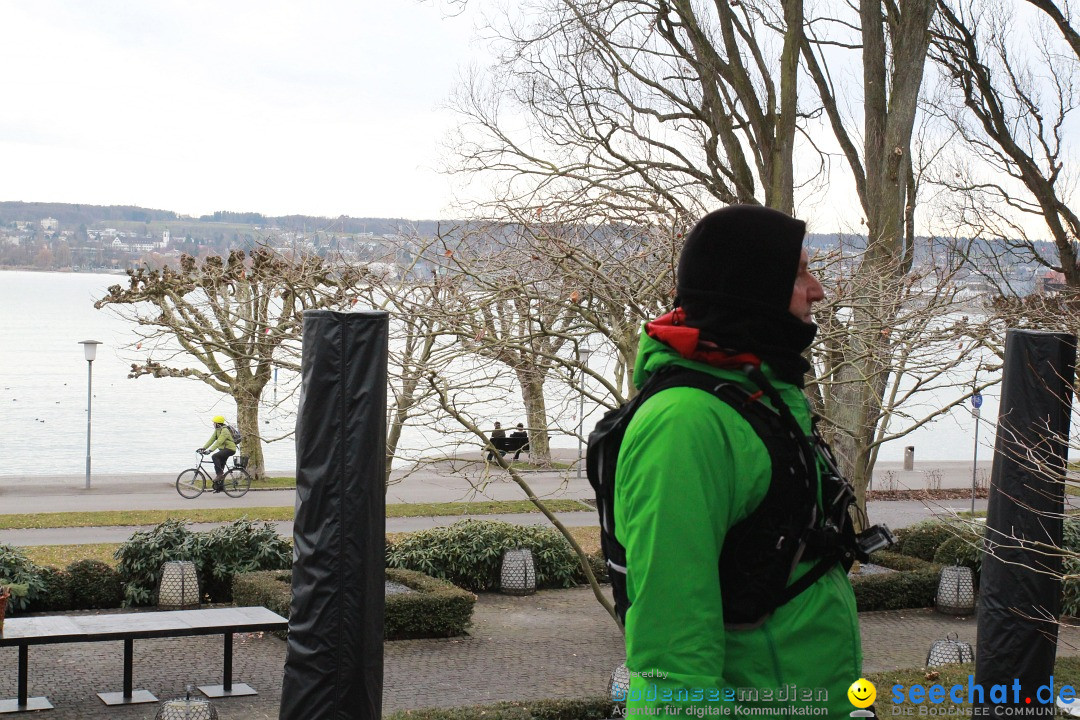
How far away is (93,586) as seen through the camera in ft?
42.1

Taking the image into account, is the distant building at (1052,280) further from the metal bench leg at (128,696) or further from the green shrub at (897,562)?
the metal bench leg at (128,696)

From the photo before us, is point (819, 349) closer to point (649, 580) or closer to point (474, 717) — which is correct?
point (474, 717)

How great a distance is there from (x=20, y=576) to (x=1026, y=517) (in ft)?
33.9

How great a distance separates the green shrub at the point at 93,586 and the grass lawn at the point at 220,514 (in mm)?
6692

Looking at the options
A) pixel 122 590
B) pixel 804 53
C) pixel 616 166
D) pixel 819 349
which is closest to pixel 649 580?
pixel 819 349

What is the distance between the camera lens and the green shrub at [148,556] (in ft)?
42.4

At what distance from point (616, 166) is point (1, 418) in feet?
150

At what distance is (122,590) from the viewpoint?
13.0 meters

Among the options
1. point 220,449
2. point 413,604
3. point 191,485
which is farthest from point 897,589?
point 191,485

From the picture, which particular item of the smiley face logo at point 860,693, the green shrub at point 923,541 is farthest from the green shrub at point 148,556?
the smiley face logo at point 860,693

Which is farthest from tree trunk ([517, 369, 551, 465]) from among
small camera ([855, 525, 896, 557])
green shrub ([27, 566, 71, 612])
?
small camera ([855, 525, 896, 557])

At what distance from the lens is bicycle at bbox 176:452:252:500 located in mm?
26891

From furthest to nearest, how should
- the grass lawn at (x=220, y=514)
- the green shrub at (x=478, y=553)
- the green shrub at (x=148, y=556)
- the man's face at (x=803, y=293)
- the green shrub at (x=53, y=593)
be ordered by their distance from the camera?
the grass lawn at (x=220, y=514) < the green shrub at (x=478, y=553) < the green shrub at (x=148, y=556) < the green shrub at (x=53, y=593) < the man's face at (x=803, y=293)

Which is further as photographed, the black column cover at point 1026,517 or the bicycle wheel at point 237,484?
the bicycle wheel at point 237,484
